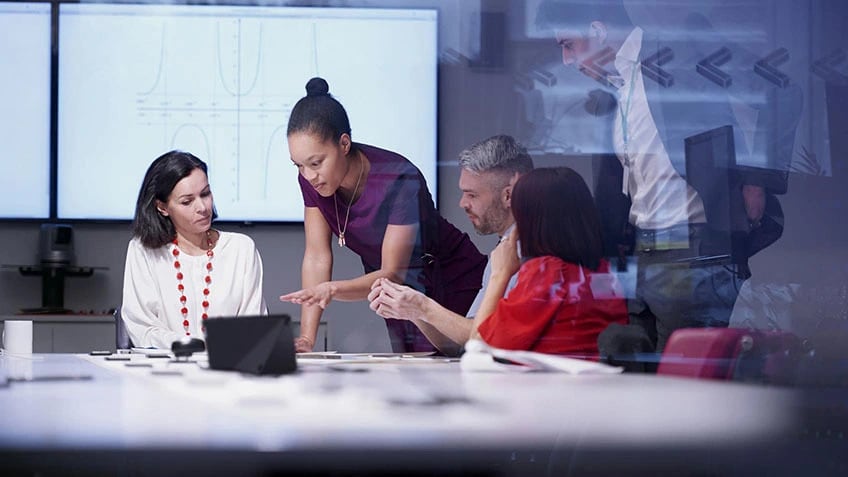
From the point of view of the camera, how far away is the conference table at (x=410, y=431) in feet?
2.68

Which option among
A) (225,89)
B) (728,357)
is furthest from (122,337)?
(728,357)

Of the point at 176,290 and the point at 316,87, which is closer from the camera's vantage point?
the point at 176,290

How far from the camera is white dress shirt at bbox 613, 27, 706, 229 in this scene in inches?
131

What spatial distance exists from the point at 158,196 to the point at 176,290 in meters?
0.39

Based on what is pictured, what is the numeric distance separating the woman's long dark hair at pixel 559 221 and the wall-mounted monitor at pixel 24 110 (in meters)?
2.88

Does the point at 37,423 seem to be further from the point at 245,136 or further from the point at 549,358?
the point at 245,136

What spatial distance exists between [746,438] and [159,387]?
737mm

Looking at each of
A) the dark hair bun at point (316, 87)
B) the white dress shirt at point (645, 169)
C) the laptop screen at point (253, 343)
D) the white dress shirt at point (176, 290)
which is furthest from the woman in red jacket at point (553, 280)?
the dark hair bun at point (316, 87)

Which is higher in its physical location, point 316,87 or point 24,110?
point 316,87

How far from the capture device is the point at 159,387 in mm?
1199

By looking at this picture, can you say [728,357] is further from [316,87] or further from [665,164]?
[316,87]

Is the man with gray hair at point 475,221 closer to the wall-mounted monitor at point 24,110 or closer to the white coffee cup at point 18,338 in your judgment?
the white coffee cup at point 18,338

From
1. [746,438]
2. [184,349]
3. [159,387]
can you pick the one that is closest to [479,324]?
[184,349]

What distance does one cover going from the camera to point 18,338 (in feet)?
7.73
